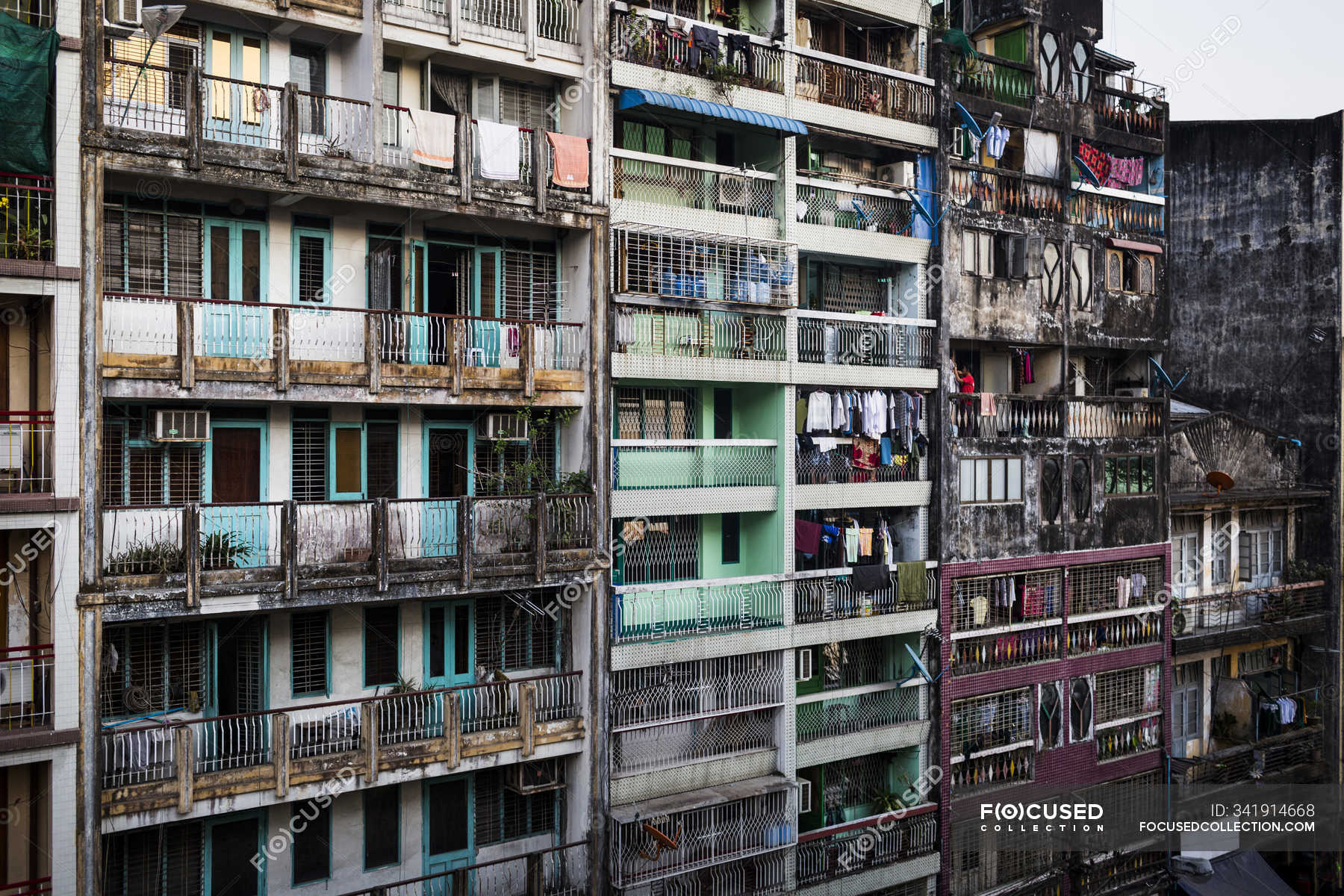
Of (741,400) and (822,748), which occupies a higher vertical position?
(741,400)

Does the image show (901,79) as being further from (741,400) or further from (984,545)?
(984,545)

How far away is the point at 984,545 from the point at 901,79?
9.12 m

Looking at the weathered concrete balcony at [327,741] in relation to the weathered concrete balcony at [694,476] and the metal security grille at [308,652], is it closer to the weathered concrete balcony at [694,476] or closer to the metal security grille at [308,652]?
the metal security grille at [308,652]

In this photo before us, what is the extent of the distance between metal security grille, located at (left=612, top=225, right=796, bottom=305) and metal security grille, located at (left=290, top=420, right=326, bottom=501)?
509 centimetres

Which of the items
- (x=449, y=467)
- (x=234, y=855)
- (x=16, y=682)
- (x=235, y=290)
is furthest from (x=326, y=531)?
(x=234, y=855)

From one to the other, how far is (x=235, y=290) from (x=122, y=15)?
11.8 ft

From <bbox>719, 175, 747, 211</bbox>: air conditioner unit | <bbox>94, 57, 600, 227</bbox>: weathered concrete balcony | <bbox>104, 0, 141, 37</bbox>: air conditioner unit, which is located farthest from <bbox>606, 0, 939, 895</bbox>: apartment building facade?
<bbox>104, 0, 141, 37</bbox>: air conditioner unit

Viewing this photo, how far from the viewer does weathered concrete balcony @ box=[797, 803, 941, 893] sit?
1959cm

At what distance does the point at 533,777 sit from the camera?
17.1 meters

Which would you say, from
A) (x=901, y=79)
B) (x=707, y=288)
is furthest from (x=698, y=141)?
(x=901, y=79)

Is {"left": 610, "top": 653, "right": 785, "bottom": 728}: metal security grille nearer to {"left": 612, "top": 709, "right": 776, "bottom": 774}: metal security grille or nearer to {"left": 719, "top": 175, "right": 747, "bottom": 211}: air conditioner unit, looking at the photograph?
{"left": 612, "top": 709, "right": 776, "bottom": 774}: metal security grille

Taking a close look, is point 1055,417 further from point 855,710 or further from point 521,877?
point 521,877

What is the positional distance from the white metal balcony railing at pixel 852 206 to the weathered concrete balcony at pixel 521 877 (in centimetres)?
1138

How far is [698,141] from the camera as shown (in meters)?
19.9
